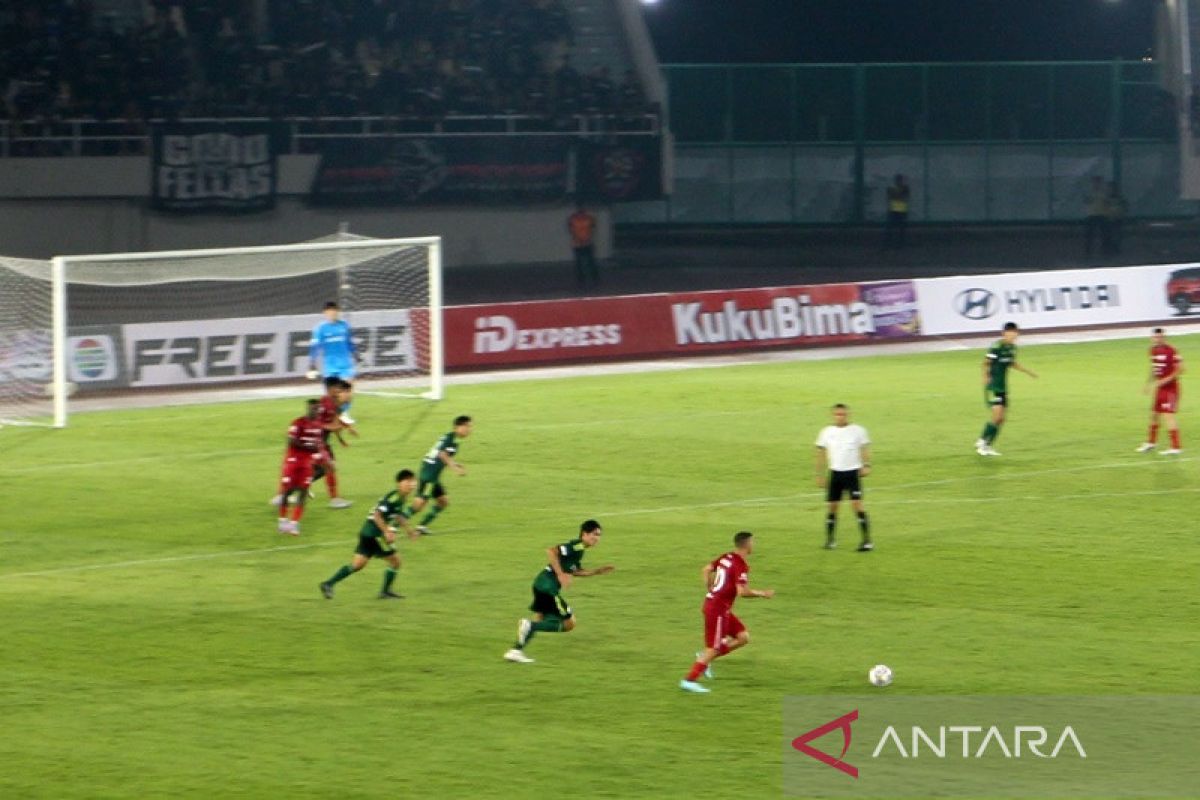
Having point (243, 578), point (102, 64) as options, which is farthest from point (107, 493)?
point (102, 64)

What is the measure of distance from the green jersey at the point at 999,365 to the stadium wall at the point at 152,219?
24.1 metres

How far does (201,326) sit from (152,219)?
39.2ft

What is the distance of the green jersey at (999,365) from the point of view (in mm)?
27453

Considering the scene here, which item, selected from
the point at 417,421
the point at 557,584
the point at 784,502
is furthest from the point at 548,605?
Answer: the point at 417,421

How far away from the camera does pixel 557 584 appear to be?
16.4 metres

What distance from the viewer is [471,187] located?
164 ft

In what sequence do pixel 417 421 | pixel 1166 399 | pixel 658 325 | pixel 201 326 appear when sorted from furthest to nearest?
pixel 658 325, pixel 201 326, pixel 417 421, pixel 1166 399

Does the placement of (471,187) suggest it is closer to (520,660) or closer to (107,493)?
(107,493)

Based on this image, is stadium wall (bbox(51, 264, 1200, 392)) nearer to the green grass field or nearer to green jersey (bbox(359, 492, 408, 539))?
the green grass field

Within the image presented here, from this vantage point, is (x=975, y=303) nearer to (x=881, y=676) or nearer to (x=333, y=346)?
(x=333, y=346)

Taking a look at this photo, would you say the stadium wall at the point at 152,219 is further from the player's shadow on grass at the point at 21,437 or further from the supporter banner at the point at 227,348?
the player's shadow on grass at the point at 21,437
